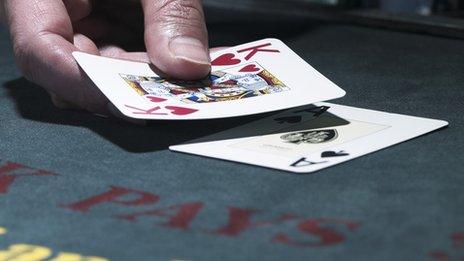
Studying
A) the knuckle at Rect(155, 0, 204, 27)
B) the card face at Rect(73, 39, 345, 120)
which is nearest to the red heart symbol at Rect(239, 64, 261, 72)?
the card face at Rect(73, 39, 345, 120)

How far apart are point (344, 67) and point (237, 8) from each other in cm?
64

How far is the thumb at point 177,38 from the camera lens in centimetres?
125

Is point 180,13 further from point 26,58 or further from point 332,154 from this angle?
point 332,154

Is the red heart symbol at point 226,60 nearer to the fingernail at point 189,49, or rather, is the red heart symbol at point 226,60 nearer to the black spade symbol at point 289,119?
the fingernail at point 189,49

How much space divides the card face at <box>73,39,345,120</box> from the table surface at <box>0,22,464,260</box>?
0.04 meters

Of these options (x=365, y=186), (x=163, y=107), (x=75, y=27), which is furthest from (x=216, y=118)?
(x=75, y=27)

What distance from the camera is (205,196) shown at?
3.13 ft

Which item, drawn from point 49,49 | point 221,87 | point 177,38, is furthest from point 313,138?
point 49,49

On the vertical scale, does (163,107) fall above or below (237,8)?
above

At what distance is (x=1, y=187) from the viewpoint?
1000 mm

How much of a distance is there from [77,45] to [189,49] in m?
0.20

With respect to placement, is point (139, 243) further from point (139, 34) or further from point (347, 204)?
point (139, 34)

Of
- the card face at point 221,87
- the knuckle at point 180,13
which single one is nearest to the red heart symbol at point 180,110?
the card face at point 221,87

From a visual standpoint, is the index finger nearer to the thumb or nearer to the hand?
the hand
